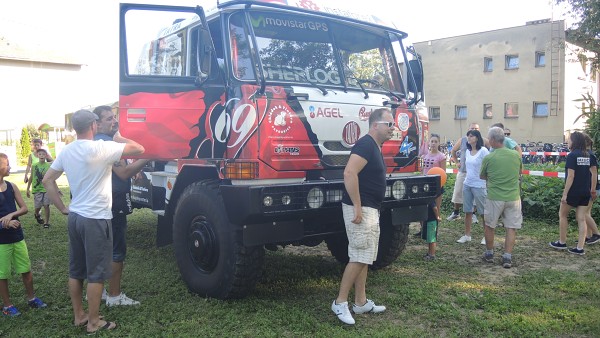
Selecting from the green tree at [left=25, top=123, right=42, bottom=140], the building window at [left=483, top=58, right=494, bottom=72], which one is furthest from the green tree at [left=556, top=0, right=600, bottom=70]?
the green tree at [left=25, top=123, right=42, bottom=140]

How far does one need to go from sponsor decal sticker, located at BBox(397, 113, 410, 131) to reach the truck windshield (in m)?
0.42

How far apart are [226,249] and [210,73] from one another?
1.68m

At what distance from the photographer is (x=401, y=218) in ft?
16.6

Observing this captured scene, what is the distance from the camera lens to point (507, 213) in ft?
20.1

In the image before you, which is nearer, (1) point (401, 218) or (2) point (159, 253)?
(1) point (401, 218)

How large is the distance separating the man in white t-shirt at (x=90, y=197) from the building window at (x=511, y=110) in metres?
27.4

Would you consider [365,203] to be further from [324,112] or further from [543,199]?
[543,199]

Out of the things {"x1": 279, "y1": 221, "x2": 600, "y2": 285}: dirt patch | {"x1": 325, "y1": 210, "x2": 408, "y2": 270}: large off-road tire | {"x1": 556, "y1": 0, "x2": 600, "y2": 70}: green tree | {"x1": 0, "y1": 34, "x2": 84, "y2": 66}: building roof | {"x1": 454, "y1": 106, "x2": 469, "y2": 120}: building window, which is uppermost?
{"x1": 0, "y1": 34, "x2": 84, "y2": 66}: building roof

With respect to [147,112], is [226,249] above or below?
below

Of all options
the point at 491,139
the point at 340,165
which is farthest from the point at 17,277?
the point at 491,139

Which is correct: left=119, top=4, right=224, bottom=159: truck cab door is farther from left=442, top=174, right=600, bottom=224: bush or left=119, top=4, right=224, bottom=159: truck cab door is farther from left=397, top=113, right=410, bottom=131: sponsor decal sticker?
left=442, top=174, right=600, bottom=224: bush

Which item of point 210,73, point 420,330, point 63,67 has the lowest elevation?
point 420,330

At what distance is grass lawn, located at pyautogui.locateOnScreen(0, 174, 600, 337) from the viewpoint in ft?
13.5

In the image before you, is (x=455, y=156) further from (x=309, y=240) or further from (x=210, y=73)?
(x=210, y=73)
